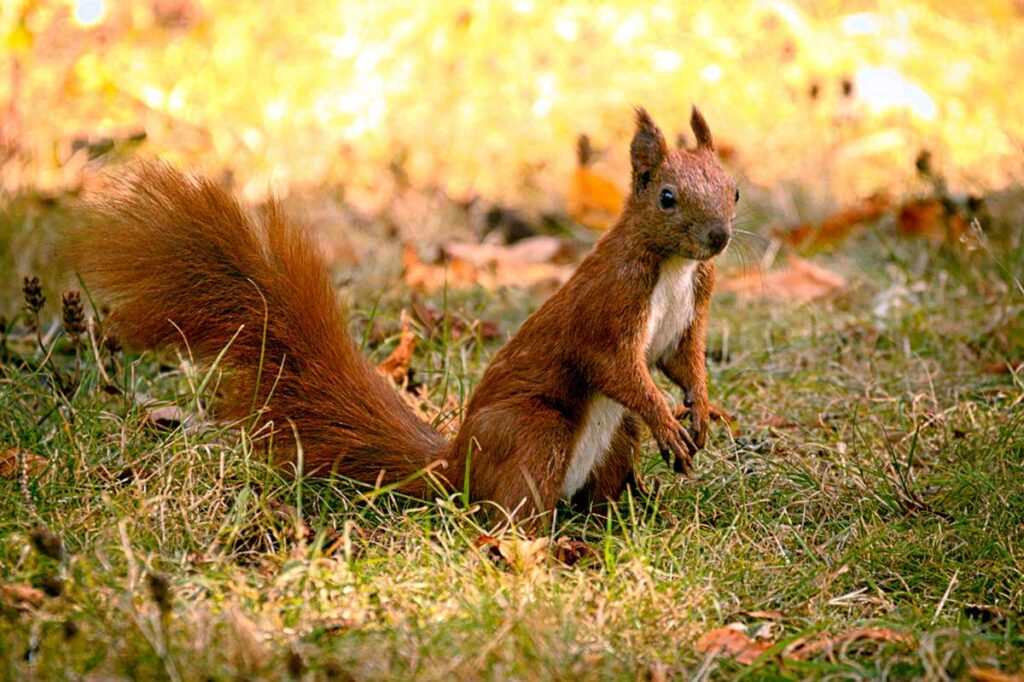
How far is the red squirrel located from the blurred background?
2389mm

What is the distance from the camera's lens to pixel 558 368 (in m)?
2.71

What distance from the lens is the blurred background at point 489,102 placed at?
565 cm

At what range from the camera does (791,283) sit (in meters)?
4.67

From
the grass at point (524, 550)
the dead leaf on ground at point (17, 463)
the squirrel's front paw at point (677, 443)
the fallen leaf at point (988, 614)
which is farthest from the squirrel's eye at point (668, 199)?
the dead leaf on ground at point (17, 463)

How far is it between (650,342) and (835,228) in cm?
260

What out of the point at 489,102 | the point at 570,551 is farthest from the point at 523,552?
the point at 489,102

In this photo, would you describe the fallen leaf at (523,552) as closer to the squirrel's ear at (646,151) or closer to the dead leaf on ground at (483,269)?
the squirrel's ear at (646,151)

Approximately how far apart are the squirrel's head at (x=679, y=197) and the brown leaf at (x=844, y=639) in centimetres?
84

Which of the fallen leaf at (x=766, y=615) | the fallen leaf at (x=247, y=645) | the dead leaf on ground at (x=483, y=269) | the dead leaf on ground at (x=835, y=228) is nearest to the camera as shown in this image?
the fallen leaf at (x=247, y=645)

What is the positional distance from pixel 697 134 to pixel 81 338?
58.6 inches

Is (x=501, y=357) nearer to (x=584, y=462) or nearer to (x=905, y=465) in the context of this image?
(x=584, y=462)

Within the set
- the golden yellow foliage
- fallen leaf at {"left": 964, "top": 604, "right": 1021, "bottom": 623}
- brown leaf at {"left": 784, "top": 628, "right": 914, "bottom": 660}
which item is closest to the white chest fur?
brown leaf at {"left": 784, "top": 628, "right": 914, "bottom": 660}

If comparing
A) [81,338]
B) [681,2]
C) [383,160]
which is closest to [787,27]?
[681,2]

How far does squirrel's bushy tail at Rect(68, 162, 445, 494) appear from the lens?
2.70 m
